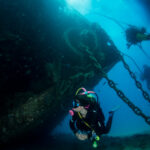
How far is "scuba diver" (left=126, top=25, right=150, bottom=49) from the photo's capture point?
7.36 m

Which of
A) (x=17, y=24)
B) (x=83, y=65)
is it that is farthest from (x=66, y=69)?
(x=17, y=24)

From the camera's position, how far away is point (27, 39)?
582 cm

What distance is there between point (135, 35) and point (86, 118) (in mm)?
6419

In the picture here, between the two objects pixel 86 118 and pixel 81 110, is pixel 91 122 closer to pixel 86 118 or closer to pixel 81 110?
pixel 86 118

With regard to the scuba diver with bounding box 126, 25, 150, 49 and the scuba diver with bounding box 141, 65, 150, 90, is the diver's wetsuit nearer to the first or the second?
the scuba diver with bounding box 126, 25, 150, 49

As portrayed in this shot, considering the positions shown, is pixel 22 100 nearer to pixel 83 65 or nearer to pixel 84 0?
pixel 83 65

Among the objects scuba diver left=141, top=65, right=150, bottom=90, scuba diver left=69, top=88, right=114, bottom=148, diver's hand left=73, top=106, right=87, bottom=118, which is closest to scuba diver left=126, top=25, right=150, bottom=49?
scuba diver left=69, top=88, right=114, bottom=148

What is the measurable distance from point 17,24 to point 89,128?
4.85m

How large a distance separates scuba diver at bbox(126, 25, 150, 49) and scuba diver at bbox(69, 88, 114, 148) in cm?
529

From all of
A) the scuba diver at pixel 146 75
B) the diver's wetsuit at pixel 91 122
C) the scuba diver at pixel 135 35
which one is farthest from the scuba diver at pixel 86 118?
the scuba diver at pixel 146 75

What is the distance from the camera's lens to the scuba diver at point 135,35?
7355 mm

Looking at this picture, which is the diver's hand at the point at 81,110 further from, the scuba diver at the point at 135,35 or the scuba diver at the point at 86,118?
the scuba diver at the point at 135,35

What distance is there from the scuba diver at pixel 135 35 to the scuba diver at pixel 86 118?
5.29 metres

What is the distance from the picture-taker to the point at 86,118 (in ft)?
11.3
